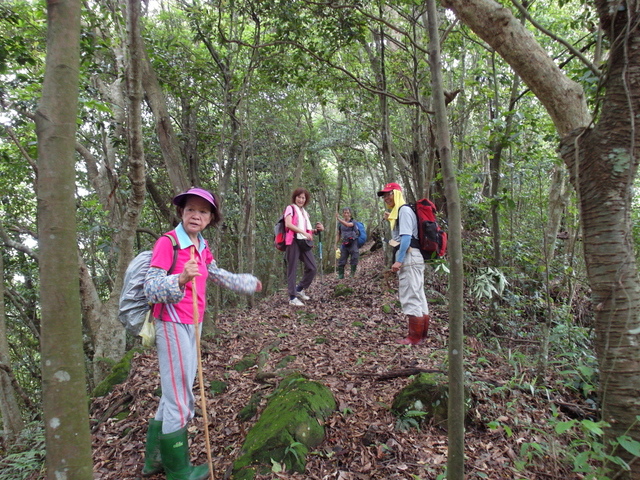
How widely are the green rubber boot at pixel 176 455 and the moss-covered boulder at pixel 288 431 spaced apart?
372 millimetres

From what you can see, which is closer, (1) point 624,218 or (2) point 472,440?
(1) point 624,218

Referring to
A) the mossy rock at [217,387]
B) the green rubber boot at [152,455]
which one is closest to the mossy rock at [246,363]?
the mossy rock at [217,387]

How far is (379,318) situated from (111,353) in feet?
14.6

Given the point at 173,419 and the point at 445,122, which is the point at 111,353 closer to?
the point at 173,419

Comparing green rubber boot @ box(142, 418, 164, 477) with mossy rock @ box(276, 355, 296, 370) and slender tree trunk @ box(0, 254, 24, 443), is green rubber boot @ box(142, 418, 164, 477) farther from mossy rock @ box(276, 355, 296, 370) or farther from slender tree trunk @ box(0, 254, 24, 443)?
slender tree trunk @ box(0, 254, 24, 443)

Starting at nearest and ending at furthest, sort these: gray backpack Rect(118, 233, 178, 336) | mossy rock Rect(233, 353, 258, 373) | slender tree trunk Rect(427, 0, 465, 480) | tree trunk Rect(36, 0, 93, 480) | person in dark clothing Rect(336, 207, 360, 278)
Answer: tree trunk Rect(36, 0, 93, 480), slender tree trunk Rect(427, 0, 465, 480), gray backpack Rect(118, 233, 178, 336), mossy rock Rect(233, 353, 258, 373), person in dark clothing Rect(336, 207, 360, 278)

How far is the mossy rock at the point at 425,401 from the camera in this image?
3.32m

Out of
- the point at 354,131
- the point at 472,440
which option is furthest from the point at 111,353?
the point at 354,131

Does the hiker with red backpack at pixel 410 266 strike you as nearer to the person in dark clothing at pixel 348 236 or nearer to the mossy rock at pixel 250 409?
the mossy rock at pixel 250 409

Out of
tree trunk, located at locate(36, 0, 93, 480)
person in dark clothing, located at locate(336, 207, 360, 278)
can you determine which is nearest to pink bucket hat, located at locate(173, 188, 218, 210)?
tree trunk, located at locate(36, 0, 93, 480)

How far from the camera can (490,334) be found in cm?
561

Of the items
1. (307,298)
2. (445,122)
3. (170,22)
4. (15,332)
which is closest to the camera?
(445,122)

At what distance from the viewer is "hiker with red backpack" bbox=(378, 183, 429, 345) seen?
485cm

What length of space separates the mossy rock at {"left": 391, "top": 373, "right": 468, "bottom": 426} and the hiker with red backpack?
5.01 ft
